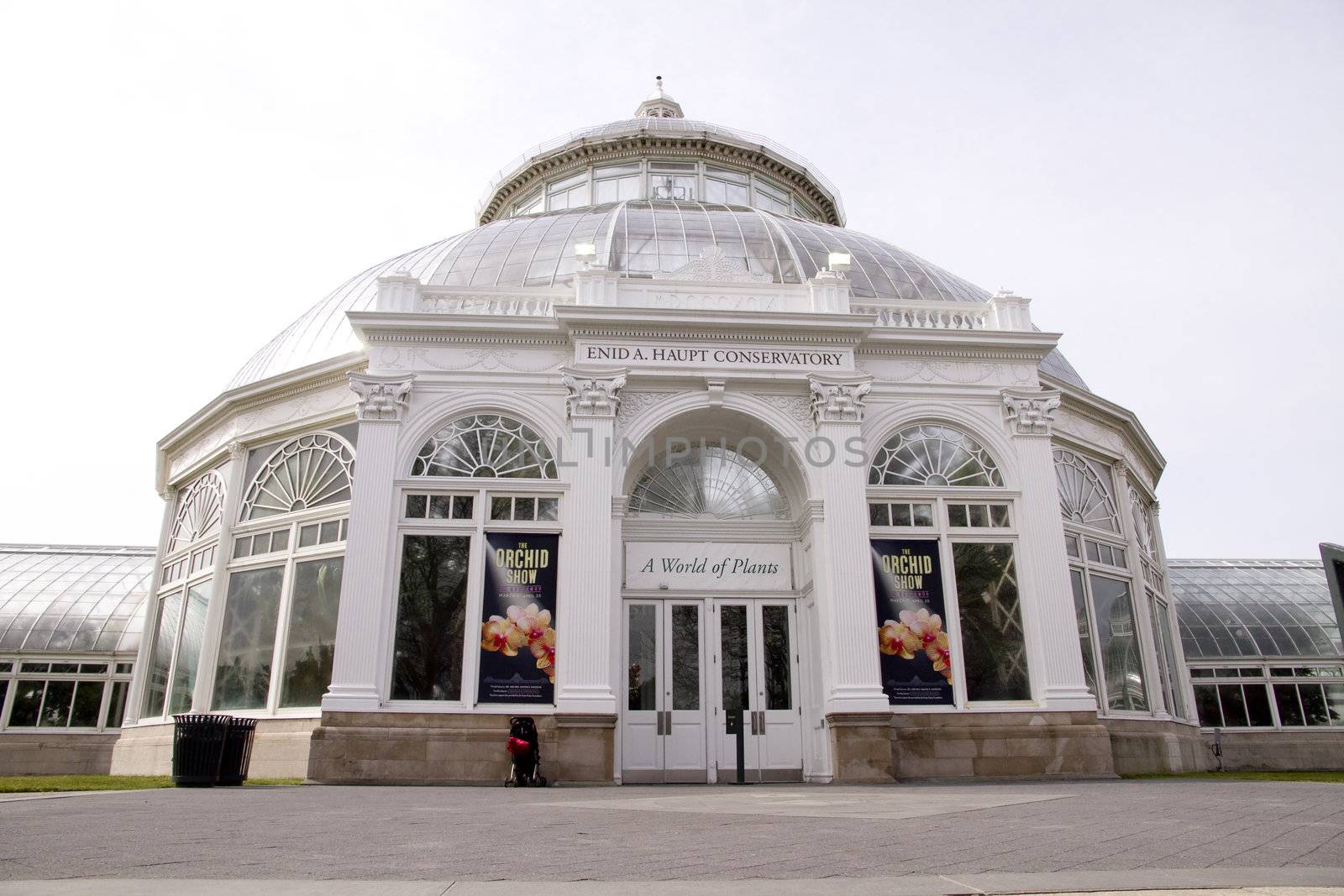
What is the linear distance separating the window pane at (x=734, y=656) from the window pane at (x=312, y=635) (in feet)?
25.6

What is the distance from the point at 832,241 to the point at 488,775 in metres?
15.9

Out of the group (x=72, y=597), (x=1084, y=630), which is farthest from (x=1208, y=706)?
(x=72, y=597)

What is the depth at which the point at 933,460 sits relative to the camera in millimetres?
19594

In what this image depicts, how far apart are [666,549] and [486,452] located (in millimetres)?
4267

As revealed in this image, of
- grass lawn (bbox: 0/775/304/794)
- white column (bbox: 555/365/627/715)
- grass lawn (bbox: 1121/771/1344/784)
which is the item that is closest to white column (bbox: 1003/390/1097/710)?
grass lawn (bbox: 1121/771/1344/784)

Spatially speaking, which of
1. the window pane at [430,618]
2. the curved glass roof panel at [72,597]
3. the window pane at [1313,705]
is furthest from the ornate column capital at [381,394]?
the window pane at [1313,705]

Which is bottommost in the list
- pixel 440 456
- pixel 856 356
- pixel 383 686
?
pixel 383 686

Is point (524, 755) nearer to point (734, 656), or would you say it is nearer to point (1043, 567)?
point (734, 656)

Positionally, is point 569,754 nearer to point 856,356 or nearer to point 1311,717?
point 856,356

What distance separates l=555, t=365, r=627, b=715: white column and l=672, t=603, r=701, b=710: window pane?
1563mm

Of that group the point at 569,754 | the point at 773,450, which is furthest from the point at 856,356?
the point at 569,754

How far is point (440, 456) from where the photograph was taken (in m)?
18.7

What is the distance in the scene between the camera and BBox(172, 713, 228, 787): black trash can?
14.7m

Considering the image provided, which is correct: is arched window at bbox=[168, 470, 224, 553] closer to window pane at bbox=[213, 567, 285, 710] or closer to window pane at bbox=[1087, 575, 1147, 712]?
window pane at bbox=[213, 567, 285, 710]
